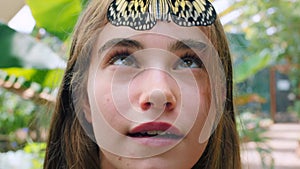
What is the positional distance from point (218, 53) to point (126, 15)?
0.51ft

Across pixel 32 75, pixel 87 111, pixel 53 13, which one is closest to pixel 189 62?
pixel 87 111

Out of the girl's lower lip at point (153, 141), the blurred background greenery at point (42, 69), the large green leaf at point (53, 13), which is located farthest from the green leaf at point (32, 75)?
the girl's lower lip at point (153, 141)

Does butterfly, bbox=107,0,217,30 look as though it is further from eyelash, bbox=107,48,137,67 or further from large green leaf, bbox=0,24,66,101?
large green leaf, bbox=0,24,66,101

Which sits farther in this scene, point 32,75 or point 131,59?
point 32,75

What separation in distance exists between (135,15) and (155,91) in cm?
7

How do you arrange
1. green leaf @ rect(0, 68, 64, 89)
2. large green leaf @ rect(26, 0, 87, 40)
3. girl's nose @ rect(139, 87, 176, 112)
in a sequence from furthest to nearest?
green leaf @ rect(0, 68, 64, 89), large green leaf @ rect(26, 0, 87, 40), girl's nose @ rect(139, 87, 176, 112)

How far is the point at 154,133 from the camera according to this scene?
433mm

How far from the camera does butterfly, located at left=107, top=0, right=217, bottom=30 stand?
1.42ft

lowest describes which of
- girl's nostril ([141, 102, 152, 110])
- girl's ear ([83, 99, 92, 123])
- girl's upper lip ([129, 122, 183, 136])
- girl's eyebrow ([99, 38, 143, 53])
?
girl's upper lip ([129, 122, 183, 136])

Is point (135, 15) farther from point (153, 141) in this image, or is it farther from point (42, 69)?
point (42, 69)

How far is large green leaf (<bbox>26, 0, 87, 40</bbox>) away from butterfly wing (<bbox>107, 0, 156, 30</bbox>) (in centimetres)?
34

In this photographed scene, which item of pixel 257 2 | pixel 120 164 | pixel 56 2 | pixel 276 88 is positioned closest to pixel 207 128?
pixel 120 164

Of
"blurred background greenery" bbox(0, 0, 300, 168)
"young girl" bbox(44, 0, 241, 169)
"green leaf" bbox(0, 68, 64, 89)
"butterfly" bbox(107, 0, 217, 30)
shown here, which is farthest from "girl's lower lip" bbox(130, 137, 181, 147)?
"green leaf" bbox(0, 68, 64, 89)

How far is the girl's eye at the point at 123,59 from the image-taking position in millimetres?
452
